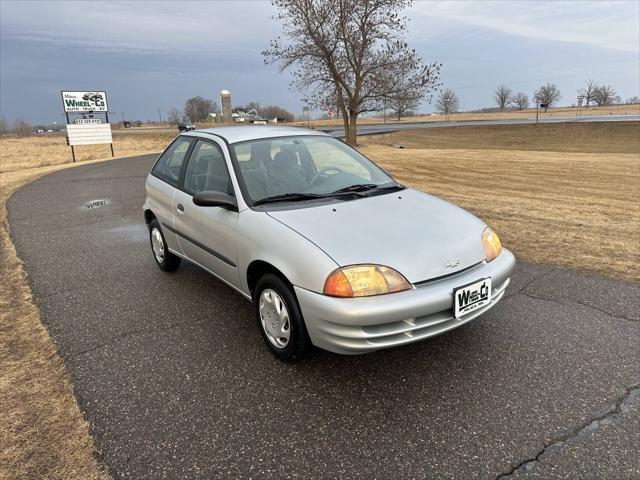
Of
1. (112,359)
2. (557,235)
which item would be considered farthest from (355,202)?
(557,235)

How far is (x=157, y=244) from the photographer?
4.98 m

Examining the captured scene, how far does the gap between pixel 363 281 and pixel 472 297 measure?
0.75m

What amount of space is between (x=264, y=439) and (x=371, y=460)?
581 mm

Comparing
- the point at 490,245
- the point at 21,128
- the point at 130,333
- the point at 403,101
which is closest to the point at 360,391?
the point at 490,245

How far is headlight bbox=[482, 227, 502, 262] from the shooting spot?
3092 millimetres

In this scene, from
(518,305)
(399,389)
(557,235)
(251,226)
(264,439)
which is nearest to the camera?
(264,439)

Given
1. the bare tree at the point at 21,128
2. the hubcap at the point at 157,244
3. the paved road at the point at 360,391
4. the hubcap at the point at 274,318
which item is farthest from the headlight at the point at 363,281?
the bare tree at the point at 21,128

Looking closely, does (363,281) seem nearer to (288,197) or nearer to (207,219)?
(288,197)

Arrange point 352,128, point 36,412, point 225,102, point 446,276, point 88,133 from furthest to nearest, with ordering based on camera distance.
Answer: point 225,102 < point 352,128 < point 88,133 < point 446,276 < point 36,412

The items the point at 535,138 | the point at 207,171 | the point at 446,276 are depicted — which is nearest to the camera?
the point at 446,276

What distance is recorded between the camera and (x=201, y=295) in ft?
14.1

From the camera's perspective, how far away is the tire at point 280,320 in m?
2.81

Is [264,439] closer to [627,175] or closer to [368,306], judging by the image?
[368,306]

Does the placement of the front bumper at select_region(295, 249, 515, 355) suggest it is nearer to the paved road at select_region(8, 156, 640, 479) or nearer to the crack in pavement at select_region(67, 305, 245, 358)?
the paved road at select_region(8, 156, 640, 479)
